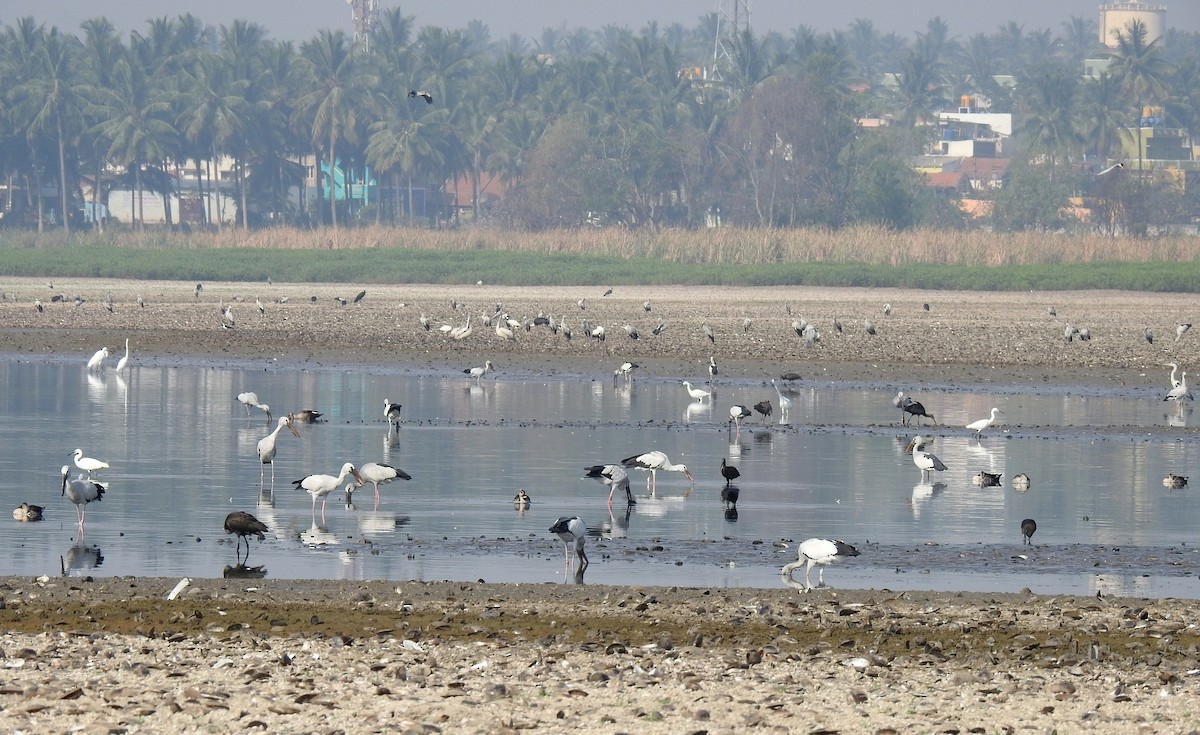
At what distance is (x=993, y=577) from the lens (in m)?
14.1

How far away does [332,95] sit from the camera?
345 ft

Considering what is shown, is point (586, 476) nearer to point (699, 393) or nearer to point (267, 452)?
point (267, 452)

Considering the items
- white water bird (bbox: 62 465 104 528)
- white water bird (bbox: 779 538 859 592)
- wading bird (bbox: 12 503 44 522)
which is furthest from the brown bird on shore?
white water bird (bbox: 779 538 859 592)

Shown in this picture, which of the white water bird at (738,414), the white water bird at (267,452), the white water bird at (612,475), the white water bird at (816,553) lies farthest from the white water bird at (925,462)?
the white water bird at (267,452)

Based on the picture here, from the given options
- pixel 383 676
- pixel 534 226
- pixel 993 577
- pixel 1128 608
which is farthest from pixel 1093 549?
pixel 534 226

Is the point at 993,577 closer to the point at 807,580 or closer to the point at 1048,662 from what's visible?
the point at 807,580

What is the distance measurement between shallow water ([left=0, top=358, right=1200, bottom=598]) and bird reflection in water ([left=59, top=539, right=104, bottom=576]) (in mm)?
24

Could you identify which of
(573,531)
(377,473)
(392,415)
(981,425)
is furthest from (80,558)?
(981,425)

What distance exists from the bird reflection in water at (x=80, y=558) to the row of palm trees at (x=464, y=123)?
81.1 m

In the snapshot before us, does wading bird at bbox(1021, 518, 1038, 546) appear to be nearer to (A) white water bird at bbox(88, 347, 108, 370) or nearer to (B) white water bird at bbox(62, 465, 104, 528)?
(B) white water bird at bbox(62, 465, 104, 528)

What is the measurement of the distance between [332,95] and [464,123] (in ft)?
27.7

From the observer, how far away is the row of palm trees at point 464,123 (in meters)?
98.2

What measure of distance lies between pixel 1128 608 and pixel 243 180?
9573 centimetres

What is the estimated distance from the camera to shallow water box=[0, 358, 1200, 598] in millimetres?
14438
